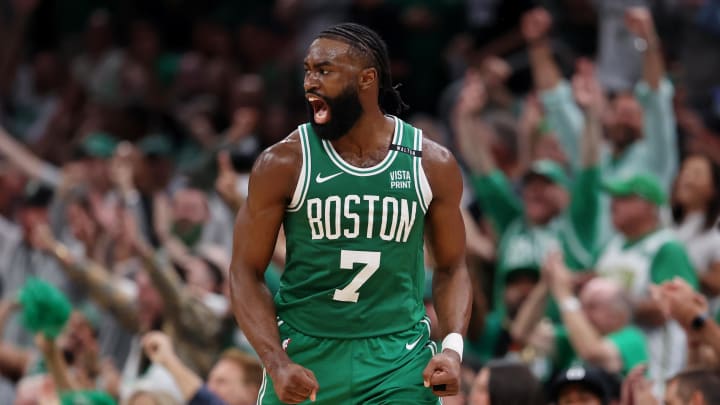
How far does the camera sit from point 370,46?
498 centimetres

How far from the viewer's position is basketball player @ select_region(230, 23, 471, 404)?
4.88 meters

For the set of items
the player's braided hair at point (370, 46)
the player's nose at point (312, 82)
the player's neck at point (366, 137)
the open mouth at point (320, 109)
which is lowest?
the player's neck at point (366, 137)

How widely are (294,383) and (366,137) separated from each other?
923 millimetres

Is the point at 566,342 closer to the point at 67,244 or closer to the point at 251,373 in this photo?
the point at 251,373

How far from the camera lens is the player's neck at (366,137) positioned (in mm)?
4992

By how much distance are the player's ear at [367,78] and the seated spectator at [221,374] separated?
248cm

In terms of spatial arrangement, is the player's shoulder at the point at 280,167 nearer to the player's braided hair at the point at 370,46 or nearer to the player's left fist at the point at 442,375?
the player's braided hair at the point at 370,46

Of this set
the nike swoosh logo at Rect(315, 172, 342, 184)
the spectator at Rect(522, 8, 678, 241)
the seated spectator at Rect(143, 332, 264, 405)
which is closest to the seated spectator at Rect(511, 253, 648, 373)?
the spectator at Rect(522, 8, 678, 241)

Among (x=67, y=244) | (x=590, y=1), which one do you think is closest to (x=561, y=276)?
(x=590, y=1)

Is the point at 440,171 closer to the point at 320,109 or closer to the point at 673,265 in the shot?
the point at 320,109

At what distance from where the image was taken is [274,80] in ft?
41.5

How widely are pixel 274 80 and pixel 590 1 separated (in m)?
3.12

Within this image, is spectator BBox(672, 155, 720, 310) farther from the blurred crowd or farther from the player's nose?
the player's nose

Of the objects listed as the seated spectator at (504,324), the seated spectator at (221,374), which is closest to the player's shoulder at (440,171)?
the seated spectator at (221,374)
